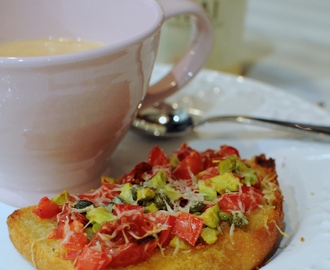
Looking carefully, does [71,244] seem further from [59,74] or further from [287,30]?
[287,30]

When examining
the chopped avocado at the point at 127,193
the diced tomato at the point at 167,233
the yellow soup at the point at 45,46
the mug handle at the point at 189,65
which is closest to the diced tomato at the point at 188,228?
the diced tomato at the point at 167,233

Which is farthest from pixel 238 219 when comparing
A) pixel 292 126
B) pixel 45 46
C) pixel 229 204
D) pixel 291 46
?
pixel 291 46

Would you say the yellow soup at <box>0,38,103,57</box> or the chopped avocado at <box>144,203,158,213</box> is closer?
the chopped avocado at <box>144,203,158,213</box>

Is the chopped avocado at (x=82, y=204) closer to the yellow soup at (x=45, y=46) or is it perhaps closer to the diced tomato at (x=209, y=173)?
the diced tomato at (x=209, y=173)

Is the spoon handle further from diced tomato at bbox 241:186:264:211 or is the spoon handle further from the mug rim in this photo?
the mug rim

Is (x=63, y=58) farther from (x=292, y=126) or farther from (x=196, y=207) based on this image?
(x=292, y=126)

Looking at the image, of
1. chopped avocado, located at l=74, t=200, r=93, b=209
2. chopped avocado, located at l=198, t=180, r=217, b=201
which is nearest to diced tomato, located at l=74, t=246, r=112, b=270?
chopped avocado, located at l=74, t=200, r=93, b=209
